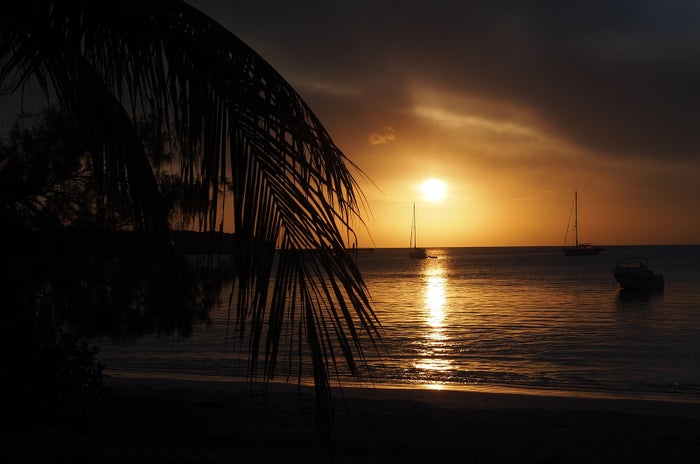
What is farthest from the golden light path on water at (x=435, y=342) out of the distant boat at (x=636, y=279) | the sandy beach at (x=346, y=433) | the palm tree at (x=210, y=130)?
the palm tree at (x=210, y=130)

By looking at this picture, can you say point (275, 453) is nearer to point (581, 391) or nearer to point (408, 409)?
point (408, 409)

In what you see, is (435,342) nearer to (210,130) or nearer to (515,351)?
(515,351)

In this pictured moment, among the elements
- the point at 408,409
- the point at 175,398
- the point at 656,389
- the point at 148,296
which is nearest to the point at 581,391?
the point at 656,389

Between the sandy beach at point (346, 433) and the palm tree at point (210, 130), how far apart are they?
4.43 metres

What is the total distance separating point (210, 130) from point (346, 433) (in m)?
7.88

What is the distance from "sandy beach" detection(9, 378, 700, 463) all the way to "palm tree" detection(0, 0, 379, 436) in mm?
4427

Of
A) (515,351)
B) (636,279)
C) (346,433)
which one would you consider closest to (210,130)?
(346,433)

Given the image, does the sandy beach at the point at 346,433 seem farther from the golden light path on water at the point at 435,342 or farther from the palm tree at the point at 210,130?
the golden light path on water at the point at 435,342

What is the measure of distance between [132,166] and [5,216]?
2634mm

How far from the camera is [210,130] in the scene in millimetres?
2506

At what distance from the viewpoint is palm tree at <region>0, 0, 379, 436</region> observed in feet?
7.61

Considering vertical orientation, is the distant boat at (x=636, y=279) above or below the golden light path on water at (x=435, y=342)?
above

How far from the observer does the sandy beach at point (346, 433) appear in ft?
25.7

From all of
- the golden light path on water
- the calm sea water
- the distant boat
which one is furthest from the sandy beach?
the distant boat
